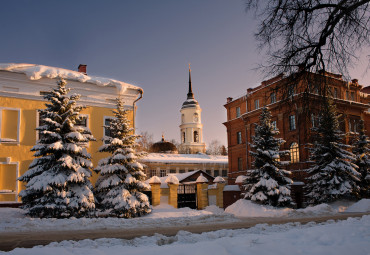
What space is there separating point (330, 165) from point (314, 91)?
1959 cm

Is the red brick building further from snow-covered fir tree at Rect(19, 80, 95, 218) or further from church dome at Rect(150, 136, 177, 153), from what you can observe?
church dome at Rect(150, 136, 177, 153)

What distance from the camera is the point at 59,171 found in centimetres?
1664

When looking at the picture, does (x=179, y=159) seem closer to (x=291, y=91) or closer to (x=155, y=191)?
(x=155, y=191)

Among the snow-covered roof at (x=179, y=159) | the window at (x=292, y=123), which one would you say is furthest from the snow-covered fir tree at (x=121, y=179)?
the snow-covered roof at (x=179, y=159)

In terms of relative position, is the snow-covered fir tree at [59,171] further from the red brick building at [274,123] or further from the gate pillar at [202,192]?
the gate pillar at [202,192]

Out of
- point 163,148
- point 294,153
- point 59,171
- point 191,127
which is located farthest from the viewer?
point 191,127

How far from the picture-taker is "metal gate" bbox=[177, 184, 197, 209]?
25688 mm

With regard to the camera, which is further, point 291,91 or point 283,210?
point 283,210

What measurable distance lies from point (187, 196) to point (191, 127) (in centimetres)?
5155

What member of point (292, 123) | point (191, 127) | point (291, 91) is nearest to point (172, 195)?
point (291, 91)

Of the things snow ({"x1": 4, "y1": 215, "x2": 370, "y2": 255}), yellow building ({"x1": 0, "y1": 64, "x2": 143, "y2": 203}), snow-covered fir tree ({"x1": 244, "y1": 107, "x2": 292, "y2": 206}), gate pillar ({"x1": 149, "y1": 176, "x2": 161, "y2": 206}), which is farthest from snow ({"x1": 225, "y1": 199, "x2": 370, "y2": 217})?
snow ({"x1": 4, "y1": 215, "x2": 370, "y2": 255})

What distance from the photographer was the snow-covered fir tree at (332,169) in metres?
26.3

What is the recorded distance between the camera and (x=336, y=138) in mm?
27297

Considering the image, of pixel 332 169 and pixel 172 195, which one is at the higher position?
pixel 332 169
